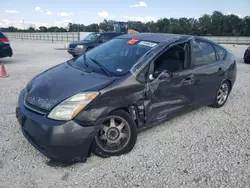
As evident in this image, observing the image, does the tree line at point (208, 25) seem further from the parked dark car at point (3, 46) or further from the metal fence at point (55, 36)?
the parked dark car at point (3, 46)

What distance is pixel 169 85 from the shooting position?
3.31m

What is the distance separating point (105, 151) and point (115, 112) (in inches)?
20.0

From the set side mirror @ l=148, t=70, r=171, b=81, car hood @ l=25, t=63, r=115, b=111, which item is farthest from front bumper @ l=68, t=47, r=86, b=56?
side mirror @ l=148, t=70, r=171, b=81

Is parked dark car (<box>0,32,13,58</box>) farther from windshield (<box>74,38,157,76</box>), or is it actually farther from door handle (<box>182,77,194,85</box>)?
door handle (<box>182,77,194,85</box>)

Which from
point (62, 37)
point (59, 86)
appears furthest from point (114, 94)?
point (62, 37)

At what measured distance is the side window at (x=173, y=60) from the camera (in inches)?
128

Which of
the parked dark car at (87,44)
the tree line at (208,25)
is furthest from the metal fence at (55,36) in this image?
the tree line at (208,25)

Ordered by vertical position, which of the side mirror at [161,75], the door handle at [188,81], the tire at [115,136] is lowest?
the tire at [115,136]

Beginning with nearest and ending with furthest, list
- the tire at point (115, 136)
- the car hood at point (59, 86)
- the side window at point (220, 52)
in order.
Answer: the car hood at point (59, 86) < the tire at point (115, 136) < the side window at point (220, 52)

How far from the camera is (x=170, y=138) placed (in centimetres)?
342

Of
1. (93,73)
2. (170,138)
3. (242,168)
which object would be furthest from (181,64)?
(242,168)

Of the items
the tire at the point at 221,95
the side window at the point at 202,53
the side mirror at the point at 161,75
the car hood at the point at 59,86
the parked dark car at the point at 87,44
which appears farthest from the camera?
the parked dark car at the point at 87,44

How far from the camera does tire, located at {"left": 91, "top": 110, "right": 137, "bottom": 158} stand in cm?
277

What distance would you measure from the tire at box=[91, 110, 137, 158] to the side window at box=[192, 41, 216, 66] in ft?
5.56
